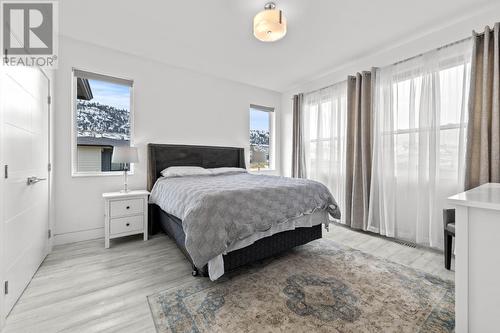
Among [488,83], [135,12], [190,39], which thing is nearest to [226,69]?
[190,39]

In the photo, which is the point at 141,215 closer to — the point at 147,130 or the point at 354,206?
the point at 147,130

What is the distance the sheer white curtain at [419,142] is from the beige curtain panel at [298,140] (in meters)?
1.52

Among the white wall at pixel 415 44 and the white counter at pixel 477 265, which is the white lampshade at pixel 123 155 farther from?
the white wall at pixel 415 44

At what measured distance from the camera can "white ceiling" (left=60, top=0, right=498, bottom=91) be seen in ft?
7.40

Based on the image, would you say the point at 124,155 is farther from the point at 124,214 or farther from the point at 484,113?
the point at 484,113

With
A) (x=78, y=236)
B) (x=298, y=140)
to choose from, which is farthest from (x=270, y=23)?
(x=78, y=236)

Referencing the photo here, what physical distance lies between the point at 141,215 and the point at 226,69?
2.84 meters

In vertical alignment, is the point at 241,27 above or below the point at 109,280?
above

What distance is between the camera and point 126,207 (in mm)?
2768

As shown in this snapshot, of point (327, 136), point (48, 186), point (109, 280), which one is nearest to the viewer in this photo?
point (109, 280)

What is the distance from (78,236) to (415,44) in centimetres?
531

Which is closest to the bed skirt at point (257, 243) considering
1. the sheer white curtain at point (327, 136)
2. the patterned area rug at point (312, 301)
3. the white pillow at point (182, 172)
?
the patterned area rug at point (312, 301)

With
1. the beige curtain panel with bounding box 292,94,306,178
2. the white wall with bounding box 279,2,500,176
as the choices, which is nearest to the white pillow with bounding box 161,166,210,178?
the beige curtain panel with bounding box 292,94,306,178

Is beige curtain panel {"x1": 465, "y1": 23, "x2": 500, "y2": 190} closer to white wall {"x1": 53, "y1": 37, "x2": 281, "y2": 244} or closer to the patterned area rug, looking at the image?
the patterned area rug
